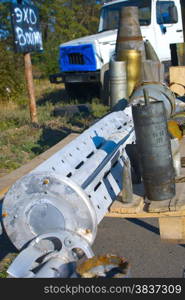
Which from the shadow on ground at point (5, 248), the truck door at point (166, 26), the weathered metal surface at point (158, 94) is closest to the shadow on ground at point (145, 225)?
the shadow on ground at point (5, 248)

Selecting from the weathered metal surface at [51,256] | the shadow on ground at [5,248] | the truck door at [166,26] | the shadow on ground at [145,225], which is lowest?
the shadow on ground at [145,225]

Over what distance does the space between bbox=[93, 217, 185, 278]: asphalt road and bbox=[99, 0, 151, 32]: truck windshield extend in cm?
783

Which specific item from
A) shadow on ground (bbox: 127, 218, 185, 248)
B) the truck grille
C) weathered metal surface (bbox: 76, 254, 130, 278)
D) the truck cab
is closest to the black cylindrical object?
shadow on ground (bbox: 127, 218, 185, 248)

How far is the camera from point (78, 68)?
10.9 metres

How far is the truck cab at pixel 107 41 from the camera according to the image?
10.7 meters

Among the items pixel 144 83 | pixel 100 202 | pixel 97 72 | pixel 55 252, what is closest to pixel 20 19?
pixel 144 83

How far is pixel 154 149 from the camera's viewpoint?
3.20 metres

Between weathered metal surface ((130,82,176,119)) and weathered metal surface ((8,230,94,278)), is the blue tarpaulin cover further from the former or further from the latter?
weathered metal surface ((8,230,94,278))

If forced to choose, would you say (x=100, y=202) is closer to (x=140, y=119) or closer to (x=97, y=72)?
(x=140, y=119)

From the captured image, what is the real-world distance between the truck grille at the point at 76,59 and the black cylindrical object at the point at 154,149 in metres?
7.78

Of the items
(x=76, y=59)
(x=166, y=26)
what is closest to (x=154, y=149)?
(x=76, y=59)

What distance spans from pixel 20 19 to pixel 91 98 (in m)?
4.56

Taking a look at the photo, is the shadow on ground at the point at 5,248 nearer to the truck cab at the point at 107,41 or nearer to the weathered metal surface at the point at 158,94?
the weathered metal surface at the point at 158,94

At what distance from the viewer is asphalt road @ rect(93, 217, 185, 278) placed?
332 centimetres
